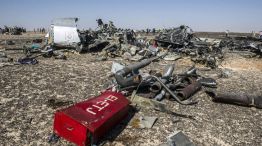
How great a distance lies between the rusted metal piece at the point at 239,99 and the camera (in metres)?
7.35

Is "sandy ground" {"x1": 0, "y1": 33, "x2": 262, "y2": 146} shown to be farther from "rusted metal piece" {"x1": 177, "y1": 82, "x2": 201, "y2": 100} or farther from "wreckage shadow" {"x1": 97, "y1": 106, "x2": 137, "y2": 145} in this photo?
"rusted metal piece" {"x1": 177, "y1": 82, "x2": 201, "y2": 100}

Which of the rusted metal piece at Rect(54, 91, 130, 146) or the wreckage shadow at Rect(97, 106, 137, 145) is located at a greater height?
the rusted metal piece at Rect(54, 91, 130, 146)

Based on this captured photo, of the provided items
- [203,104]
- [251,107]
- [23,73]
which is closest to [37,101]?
[23,73]

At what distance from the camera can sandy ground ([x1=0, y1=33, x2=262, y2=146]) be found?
541 centimetres

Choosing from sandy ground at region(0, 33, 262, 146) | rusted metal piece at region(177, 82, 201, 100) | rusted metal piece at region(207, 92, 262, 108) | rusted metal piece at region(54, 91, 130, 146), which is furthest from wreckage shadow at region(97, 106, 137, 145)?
rusted metal piece at region(207, 92, 262, 108)

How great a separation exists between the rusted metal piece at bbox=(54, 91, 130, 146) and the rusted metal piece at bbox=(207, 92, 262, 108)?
3422 mm

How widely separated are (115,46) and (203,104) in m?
9.96

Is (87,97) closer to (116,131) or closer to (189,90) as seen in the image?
(116,131)

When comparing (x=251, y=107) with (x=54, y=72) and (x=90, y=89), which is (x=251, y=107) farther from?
(x=54, y=72)

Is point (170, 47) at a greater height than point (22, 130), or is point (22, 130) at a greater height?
point (170, 47)

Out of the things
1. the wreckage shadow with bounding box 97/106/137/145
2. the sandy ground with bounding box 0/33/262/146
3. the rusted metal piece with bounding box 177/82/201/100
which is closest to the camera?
the wreckage shadow with bounding box 97/106/137/145

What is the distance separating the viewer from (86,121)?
15.0 ft

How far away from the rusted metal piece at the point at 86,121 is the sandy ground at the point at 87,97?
0.29 metres

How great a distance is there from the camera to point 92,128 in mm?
4520
